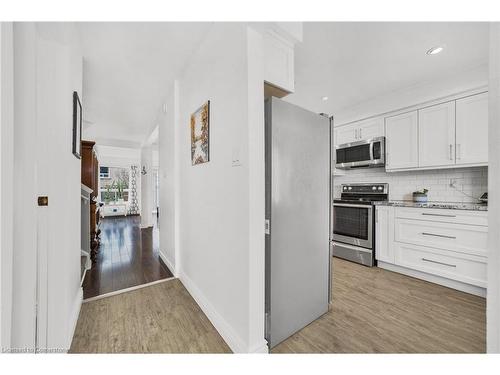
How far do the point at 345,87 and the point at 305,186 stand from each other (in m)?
1.96

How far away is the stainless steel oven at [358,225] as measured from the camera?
9.47ft

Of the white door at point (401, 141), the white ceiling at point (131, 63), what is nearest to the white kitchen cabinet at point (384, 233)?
the white door at point (401, 141)

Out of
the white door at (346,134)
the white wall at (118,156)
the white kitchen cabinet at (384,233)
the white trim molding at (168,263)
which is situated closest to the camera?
the white trim molding at (168,263)

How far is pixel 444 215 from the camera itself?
7.62ft

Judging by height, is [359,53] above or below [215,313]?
above

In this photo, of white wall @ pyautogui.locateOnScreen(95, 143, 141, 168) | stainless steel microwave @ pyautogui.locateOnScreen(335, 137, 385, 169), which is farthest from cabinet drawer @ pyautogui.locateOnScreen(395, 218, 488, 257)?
white wall @ pyautogui.locateOnScreen(95, 143, 141, 168)

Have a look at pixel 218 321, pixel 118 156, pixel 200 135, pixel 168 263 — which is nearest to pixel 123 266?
pixel 168 263

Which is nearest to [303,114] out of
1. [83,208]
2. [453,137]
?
[453,137]

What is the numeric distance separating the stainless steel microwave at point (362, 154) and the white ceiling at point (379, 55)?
72 centimetres

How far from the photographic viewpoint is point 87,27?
174 centimetres

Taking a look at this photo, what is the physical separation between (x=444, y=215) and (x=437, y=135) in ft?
3.31

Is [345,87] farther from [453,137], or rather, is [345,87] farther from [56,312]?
[56,312]

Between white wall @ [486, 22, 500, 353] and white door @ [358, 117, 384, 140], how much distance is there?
285 cm

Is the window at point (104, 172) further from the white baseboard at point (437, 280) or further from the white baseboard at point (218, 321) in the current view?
the white baseboard at point (437, 280)
